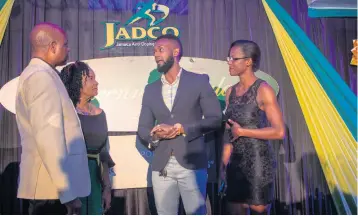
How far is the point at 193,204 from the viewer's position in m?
3.62

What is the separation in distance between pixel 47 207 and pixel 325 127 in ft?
10.8

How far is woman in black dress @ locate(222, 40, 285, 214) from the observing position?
3642 mm

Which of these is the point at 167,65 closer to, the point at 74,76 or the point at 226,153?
the point at 74,76

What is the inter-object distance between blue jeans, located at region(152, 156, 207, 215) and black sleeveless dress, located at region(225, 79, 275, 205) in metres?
0.33

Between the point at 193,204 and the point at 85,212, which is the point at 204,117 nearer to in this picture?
the point at 193,204

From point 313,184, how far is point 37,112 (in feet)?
10.8

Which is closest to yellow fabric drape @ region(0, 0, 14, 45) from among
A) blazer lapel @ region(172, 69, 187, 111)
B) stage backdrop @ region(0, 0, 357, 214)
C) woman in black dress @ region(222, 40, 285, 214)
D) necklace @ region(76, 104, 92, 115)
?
stage backdrop @ region(0, 0, 357, 214)

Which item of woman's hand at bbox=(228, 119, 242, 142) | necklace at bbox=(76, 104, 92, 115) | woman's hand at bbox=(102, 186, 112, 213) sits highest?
necklace at bbox=(76, 104, 92, 115)

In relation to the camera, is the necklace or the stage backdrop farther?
the stage backdrop

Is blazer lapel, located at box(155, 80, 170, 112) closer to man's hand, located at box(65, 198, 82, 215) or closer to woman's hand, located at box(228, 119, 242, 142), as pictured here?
woman's hand, located at box(228, 119, 242, 142)

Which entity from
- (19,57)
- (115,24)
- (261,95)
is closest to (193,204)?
(261,95)

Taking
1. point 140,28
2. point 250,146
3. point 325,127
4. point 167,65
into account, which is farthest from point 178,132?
point 325,127

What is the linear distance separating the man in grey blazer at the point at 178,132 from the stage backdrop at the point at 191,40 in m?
0.49

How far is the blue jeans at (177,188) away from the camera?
11.8 feet
